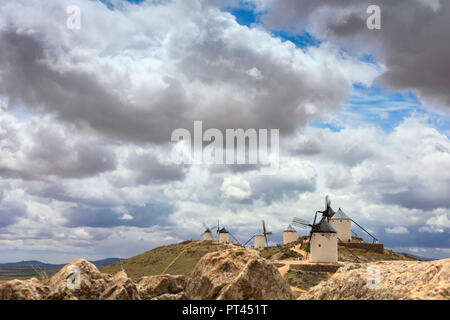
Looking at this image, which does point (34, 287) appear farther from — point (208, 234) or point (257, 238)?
point (208, 234)

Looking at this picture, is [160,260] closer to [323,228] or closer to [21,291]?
[323,228]

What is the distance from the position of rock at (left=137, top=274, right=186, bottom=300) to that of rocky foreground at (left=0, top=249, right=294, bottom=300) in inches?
1.4

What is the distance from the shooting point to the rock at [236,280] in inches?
452

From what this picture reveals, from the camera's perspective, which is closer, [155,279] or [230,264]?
[230,264]

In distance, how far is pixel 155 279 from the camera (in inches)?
572

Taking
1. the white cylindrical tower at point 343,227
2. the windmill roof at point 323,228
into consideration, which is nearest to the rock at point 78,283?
the windmill roof at point 323,228

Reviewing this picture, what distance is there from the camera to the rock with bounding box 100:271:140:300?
11.2 meters

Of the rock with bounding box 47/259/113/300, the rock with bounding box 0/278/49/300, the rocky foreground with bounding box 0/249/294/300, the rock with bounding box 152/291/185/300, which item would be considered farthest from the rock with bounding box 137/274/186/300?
the rock with bounding box 0/278/49/300

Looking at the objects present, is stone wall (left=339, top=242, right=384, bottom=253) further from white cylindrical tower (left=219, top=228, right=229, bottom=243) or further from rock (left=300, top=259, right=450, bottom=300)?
rock (left=300, top=259, right=450, bottom=300)

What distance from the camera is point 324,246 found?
75.4 meters

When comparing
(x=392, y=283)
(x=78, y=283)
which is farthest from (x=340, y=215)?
(x=78, y=283)
